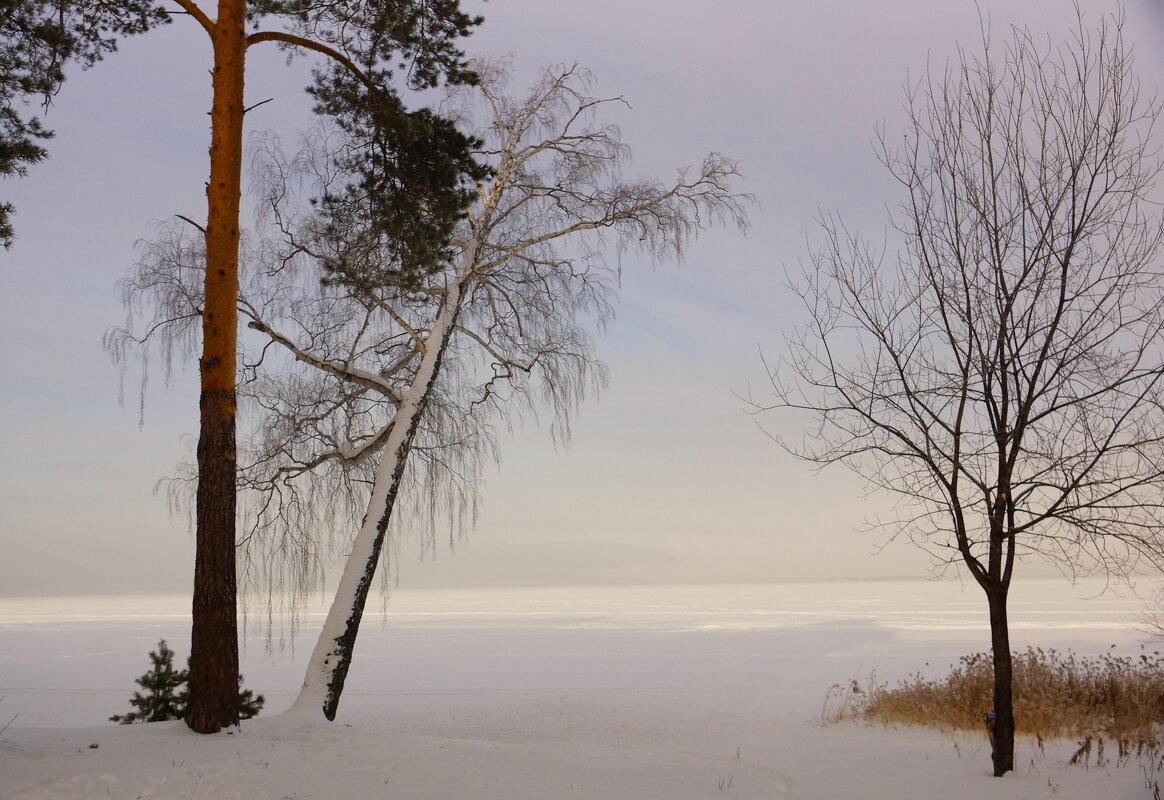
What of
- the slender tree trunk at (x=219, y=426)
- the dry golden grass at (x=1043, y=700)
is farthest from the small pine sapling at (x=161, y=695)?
the dry golden grass at (x=1043, y=700)

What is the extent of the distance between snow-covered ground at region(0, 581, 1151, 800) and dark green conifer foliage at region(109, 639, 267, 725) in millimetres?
783

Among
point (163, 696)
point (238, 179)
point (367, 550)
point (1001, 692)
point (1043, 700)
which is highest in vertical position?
point (238, 179)

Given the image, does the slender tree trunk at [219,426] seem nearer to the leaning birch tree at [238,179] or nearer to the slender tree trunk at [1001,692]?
the leaning birch tree at [238,179]

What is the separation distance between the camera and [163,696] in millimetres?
8469

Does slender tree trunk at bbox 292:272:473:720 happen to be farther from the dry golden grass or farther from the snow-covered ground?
the dry golden grass

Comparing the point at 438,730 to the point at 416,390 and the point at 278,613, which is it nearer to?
the point at 278,613

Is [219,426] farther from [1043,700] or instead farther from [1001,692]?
[1043,700]

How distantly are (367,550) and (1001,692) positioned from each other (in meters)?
6.23

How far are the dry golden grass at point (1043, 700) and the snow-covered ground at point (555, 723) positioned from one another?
1.78ft

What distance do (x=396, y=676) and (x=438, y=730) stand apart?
7051 millimetres

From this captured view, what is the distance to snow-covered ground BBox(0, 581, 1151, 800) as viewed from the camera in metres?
6.00

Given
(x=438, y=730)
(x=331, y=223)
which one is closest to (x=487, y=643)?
(x=438, y=730)

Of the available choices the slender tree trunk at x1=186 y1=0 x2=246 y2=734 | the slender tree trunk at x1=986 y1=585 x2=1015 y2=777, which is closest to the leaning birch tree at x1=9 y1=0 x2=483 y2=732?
the slender tree trunk at x1=186 y1=0 x2=246 y2=734

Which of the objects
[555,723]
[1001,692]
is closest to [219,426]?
[555,723]
